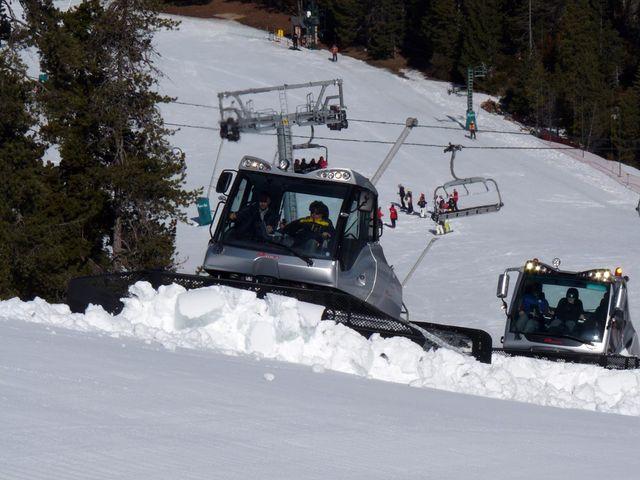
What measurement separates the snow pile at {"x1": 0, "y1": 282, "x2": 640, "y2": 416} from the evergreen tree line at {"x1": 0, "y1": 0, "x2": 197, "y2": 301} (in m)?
16.4

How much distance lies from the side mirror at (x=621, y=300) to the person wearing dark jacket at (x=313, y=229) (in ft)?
17.3

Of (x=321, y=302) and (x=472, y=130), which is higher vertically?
(x=321, y=302)

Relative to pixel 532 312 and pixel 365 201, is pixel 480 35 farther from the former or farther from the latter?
pixel 365 201

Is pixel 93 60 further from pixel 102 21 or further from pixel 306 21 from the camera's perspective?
pixel 306 21

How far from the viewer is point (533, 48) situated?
88750mm

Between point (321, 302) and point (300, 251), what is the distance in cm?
189

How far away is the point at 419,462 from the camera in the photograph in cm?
614

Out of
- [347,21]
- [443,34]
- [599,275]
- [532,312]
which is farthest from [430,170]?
[347,21]

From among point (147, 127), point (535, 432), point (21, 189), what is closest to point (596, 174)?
point (147, 127)

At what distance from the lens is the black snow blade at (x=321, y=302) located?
11094 mm

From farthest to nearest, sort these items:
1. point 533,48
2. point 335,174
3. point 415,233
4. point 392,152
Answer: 1. point 533,48
2. point 415,233
3. point 392,152
4. point 335,174

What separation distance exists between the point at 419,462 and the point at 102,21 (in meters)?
25.4

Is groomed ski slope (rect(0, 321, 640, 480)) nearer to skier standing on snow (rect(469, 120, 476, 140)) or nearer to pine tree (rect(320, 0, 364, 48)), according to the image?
skier standing on snow (rect(469, 120, 476, 140))

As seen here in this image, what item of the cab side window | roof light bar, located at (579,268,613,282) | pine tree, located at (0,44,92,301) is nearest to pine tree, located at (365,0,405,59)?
pine tree, located at (0,44,92,301)
